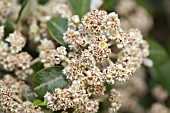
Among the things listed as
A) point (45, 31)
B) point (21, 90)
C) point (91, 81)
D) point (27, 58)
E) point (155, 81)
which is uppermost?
point (155, 81)

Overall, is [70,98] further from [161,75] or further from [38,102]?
[161,75]

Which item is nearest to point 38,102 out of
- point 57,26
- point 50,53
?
point 50,53

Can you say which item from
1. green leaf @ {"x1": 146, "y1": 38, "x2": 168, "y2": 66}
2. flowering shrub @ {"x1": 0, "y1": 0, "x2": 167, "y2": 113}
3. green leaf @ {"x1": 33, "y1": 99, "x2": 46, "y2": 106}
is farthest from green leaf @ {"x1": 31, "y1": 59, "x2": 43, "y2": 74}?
green leaf @ {"x1": 146, "y1": 38, "x2": 168, "y2": 66}

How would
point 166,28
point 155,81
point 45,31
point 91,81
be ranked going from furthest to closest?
point 166,28
point 155,81
point 45,31
point 91,81

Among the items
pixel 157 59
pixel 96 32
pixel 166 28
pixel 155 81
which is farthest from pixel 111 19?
pixel 166 28

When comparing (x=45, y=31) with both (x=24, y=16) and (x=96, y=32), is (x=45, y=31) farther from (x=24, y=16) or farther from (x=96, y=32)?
(x=96, y=32)

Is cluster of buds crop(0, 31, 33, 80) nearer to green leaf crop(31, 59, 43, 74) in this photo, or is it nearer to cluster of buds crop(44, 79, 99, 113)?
green leaf crop(31, 59, 43, 74)

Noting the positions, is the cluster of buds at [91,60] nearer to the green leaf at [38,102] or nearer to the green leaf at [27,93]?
the green leaf at [38,102]
